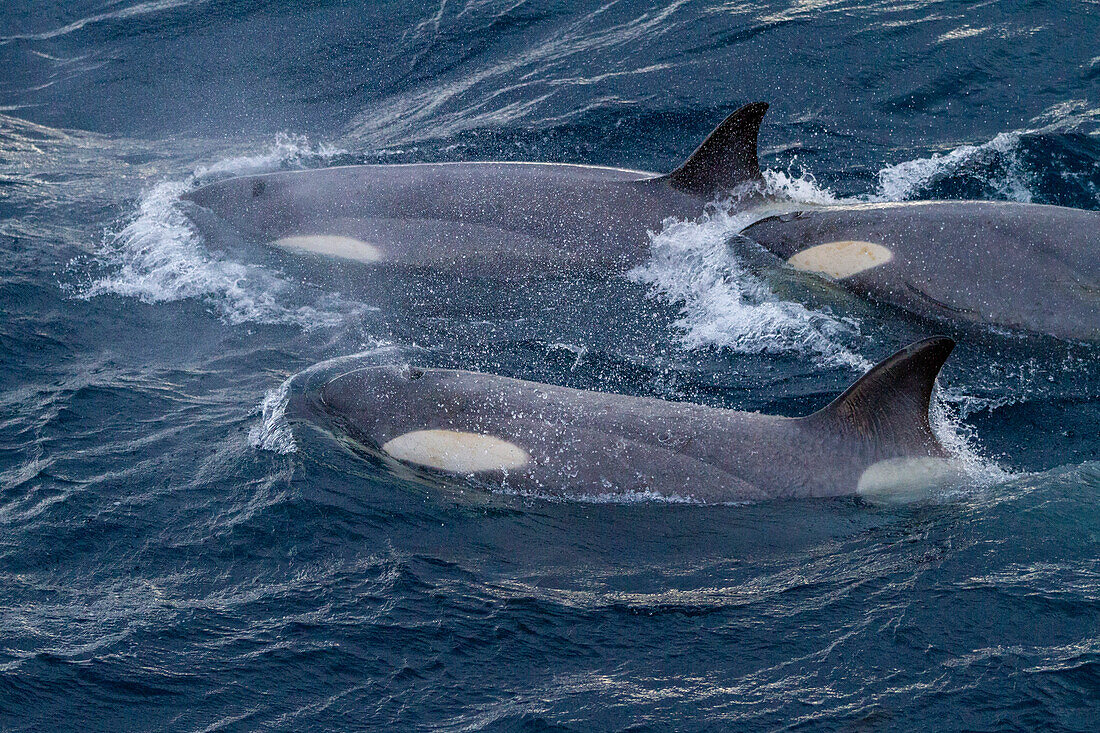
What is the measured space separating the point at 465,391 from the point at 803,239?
13.0 ft

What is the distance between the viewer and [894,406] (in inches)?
254

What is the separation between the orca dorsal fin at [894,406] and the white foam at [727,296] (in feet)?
5.90

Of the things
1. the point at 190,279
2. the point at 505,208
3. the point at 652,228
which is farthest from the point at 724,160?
the point at 190,279

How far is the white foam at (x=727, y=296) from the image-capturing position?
8.61 meters

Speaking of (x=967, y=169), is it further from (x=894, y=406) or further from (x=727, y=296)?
(x=894, y=406)

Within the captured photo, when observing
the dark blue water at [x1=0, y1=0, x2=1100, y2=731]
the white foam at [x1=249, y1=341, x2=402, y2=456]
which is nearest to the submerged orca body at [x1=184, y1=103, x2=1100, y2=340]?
the dark blue water at [x1=0, y1=0, x2=1100, y2=731]

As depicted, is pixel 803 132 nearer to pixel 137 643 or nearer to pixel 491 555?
pixel 491 555

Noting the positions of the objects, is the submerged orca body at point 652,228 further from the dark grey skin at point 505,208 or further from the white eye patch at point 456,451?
the white eye patch at point 456,451

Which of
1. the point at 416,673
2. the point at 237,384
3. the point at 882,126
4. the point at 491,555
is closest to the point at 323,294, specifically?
the point at 237,384

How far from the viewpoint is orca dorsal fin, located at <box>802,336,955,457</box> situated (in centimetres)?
625

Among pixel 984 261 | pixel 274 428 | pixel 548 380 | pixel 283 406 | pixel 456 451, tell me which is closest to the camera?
pixel 456 451

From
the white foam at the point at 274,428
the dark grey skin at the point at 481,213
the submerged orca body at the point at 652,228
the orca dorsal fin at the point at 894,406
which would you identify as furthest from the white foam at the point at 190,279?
the orca dorsal fin at the point at 894,406

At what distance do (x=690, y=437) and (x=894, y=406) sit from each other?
4.22ft

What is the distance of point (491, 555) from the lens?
20.1 feet
